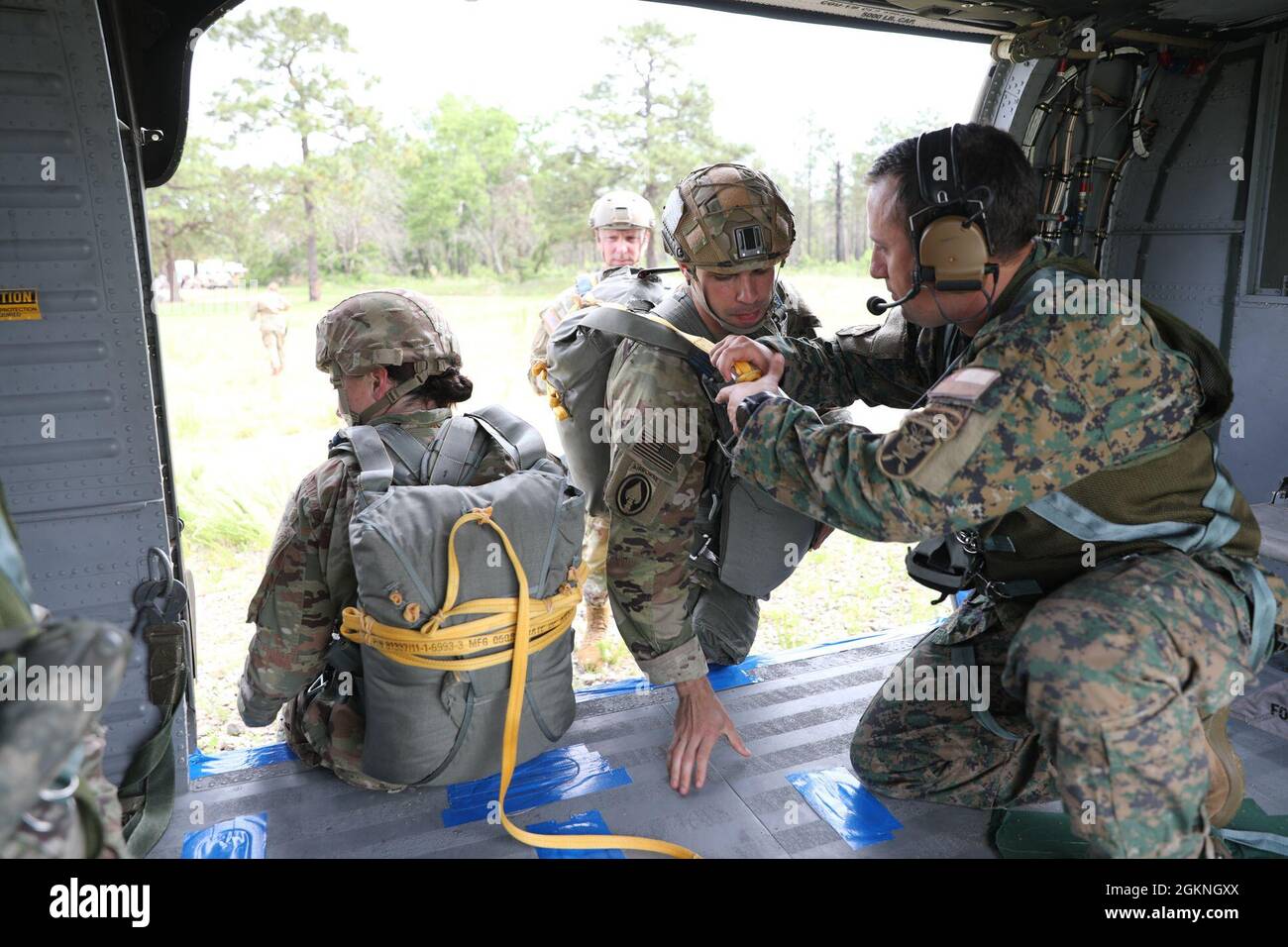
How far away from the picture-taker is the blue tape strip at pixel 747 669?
10.8 ft

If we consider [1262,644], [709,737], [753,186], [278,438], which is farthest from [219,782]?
[278,438]

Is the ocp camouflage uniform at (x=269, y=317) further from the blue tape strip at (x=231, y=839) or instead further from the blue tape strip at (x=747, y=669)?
the blue tape strip at (x=231, y=839)

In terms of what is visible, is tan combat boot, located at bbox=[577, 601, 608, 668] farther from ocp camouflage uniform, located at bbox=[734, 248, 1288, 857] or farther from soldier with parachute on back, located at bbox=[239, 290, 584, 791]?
ocp camouflage uniform, located at bbox=[734, 248, 1288, 857]

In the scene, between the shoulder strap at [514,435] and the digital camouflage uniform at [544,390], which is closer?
the shoulder strap at [514,435]

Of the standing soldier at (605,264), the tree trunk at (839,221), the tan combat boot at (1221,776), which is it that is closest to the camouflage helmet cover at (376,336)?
the tan combat boot at (1221,776)

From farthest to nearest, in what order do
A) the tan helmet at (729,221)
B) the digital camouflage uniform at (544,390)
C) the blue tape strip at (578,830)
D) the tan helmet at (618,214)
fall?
the tan helmet at (618,214), the digital camouflage uniform at (544,390), the tan helmet at (729,221), the blue tape strip at (578,830)

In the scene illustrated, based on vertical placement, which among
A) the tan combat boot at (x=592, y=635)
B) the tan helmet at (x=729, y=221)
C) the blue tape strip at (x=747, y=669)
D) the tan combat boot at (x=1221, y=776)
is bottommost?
the tan combat boot at (x=592, y=635)

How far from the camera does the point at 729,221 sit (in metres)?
2.62

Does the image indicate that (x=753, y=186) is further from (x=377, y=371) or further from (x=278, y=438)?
(x=278, y=438)

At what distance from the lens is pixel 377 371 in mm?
2434

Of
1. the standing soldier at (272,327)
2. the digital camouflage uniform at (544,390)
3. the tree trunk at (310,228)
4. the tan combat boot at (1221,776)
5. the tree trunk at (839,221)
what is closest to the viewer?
the tan combat boot at (1221,776)

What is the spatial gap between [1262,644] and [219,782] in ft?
9.20

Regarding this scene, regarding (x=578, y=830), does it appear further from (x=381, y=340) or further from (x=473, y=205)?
(x=473, y=205)

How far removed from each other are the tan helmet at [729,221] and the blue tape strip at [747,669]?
154 cm
